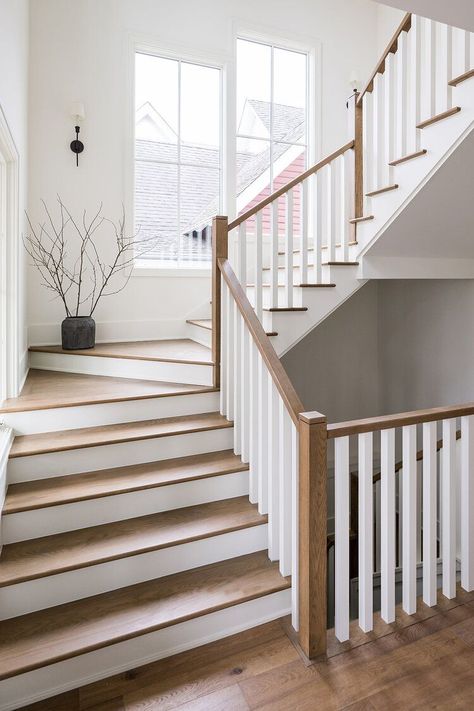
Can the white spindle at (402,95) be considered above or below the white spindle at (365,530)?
above

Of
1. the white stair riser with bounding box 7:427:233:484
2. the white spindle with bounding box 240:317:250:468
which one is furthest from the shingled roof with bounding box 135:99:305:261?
the white stair riser with bounding box 7:427:233:484

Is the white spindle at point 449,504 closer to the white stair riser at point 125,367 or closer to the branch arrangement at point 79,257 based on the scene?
the white stair riser at point 125,367

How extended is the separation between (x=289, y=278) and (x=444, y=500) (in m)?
1.66

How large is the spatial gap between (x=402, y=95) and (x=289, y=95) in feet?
7.67

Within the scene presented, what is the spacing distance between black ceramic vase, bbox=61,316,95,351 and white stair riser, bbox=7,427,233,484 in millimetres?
1440

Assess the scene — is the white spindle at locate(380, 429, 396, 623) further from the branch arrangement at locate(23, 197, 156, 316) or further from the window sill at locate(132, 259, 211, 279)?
the window sill at locate(132, 259, 211, 279)

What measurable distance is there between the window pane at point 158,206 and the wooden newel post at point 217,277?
1574 mm

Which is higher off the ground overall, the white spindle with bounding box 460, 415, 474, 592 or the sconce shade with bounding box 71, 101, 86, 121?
the sconce shade with bounding box 71, 101, 86, 121

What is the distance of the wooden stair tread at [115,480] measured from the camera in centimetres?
217

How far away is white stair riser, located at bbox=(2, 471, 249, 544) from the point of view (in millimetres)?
2133

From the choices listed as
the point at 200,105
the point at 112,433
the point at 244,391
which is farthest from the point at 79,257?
the point at 244,391

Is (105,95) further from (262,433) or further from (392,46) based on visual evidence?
(262,433)

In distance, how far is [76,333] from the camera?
145 inches

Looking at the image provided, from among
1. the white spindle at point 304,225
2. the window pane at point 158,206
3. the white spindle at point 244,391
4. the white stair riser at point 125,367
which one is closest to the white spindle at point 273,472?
the white spindle at point 244,391
